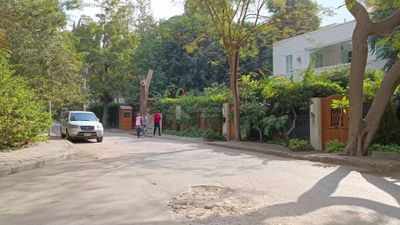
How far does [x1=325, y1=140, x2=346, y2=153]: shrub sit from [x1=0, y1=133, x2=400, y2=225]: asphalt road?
342 centimetres

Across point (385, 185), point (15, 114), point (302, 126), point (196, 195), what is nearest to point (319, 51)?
point (302, 126)

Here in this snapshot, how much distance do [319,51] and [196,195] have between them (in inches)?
1190

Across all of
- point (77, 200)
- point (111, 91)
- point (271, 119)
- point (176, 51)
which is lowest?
point (77, 200)

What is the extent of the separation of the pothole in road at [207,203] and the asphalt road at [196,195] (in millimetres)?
15

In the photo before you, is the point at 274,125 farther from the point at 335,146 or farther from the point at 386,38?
the point at 386,38

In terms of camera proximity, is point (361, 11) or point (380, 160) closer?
point (380, 160)

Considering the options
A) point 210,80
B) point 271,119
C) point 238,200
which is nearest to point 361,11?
point 271,119

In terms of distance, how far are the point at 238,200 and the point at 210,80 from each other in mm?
40244

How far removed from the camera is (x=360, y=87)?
14773 millimetres

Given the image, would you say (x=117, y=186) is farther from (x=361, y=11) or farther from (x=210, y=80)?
(x=210, y=80)

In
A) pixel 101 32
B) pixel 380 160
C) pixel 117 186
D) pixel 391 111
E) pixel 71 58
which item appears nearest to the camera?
pixel 117 186

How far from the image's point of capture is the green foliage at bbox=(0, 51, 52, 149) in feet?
53.4

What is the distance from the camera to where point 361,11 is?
14586 millimetres

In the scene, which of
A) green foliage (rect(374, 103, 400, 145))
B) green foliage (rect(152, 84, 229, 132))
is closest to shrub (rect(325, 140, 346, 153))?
green foliage (rect(374, 103, 400, 145))
